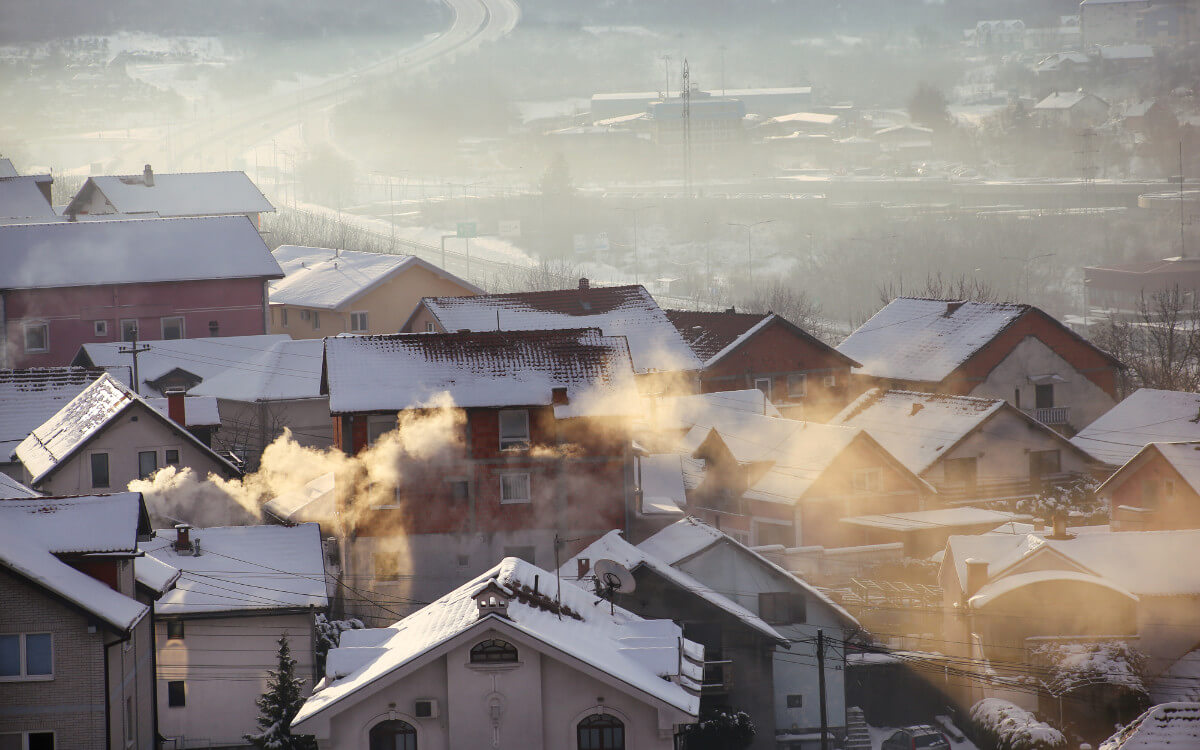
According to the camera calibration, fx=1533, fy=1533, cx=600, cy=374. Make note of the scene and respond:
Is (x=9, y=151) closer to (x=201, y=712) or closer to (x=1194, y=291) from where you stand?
(x=1194, y=291)

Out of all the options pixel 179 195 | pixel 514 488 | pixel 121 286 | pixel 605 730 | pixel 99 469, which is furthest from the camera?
pixel 179 195

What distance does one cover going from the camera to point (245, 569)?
25875mm

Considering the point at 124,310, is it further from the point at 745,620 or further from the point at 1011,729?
the point at 1011,729

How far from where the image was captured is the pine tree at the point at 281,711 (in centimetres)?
2214

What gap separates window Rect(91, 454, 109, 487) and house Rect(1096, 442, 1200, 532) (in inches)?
877

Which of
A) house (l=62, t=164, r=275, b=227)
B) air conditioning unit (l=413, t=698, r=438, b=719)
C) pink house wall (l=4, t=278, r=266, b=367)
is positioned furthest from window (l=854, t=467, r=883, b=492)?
house (l=62, t=164, r=275, b=227)

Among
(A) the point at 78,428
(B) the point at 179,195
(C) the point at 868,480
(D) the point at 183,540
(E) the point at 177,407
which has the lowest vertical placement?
(D) the point at 183,540

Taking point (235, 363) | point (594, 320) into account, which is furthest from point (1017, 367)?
Answer: point (235, 363)

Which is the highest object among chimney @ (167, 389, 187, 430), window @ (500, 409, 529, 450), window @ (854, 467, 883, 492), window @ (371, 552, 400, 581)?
chimney @ (167, 389, 187, 430)

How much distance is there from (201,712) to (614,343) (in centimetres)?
1185

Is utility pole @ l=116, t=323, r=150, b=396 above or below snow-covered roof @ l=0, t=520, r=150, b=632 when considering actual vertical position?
above

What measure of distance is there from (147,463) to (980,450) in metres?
21.2

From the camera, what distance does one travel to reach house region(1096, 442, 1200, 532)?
33531 mm

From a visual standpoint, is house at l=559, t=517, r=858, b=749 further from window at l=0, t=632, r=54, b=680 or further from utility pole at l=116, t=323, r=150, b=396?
utility pole at l=116, t=323, r=150, b=396
